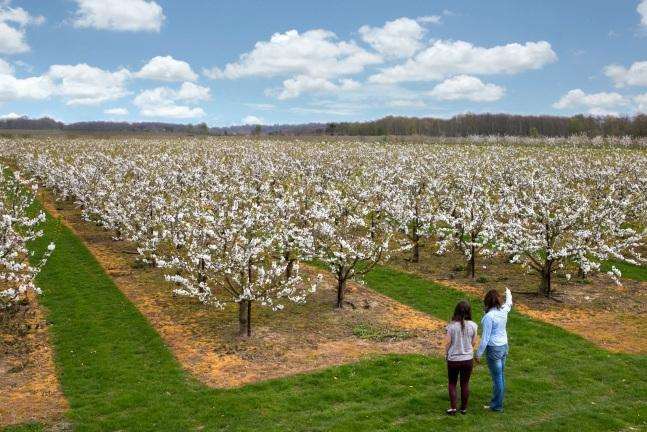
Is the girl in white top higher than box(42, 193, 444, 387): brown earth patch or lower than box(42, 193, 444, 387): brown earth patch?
higher

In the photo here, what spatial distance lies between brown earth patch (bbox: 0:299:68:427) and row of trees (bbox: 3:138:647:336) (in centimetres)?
488

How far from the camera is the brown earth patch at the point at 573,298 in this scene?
2112cm

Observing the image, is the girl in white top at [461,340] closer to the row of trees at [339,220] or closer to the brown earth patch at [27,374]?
the row of trees at [339,220]

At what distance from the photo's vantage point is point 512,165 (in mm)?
50031

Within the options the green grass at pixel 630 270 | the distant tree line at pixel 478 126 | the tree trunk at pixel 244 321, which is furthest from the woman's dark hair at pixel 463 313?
the distant tree line at pixel 478 126

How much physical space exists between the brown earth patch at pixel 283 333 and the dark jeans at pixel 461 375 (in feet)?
17.4

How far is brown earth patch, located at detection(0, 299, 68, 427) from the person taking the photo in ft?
49.9

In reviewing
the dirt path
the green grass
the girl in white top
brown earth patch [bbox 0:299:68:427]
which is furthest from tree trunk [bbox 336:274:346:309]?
the green grass

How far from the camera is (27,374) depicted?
1775 cm

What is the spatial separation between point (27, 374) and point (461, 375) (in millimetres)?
13568

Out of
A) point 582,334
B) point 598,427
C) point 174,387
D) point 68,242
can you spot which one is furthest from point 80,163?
point 598,427

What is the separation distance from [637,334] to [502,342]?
1126 centimetres

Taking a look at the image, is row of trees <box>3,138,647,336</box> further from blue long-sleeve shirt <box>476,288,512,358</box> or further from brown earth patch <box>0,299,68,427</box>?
blue long-sleeve shirt <box>476,288,512,358</box>

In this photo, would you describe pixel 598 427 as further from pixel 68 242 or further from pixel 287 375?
pixel 68 242
